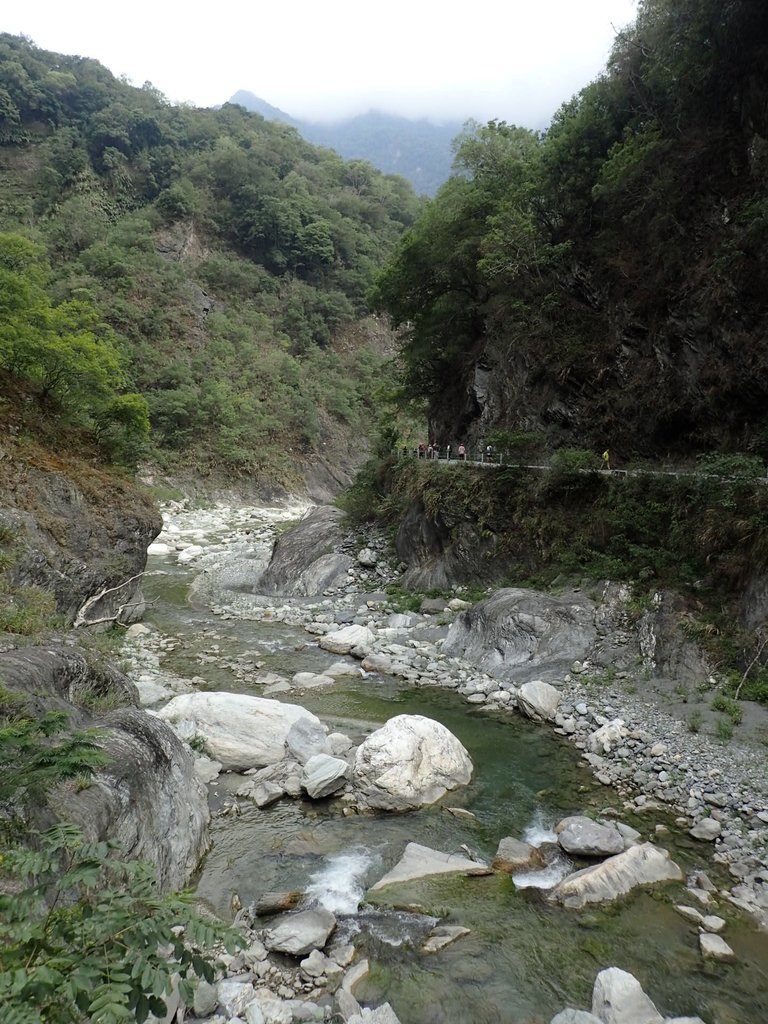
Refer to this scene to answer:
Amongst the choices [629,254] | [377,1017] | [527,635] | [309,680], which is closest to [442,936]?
[377,1017]

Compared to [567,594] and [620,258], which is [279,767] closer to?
[567,594]

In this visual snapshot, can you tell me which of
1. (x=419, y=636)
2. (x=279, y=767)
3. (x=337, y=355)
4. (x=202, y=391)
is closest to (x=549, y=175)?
(x=419, y=636)

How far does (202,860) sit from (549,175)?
66.5ft

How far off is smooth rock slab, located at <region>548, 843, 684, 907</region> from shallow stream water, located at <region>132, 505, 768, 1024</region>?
0.46 feet

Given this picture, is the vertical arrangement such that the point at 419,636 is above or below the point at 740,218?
below

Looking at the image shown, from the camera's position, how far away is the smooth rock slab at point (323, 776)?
791 centimetres

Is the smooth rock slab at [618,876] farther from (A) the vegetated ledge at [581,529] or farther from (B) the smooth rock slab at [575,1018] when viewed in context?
(A) the vegetated ledge at [581,529]

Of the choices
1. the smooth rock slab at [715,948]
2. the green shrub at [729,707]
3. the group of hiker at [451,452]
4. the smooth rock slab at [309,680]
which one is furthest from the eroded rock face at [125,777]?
the group of hiker at [451,452]

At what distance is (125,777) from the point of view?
18.0 ft

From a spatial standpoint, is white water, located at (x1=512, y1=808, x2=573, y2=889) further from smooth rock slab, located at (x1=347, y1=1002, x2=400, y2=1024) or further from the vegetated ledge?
the vegetated ledge

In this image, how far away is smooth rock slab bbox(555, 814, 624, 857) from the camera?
22.5 feet

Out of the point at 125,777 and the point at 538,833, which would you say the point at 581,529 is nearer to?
the point at 538,833

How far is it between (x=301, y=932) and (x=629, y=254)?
17.5 meters

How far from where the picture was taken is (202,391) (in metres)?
44.5
